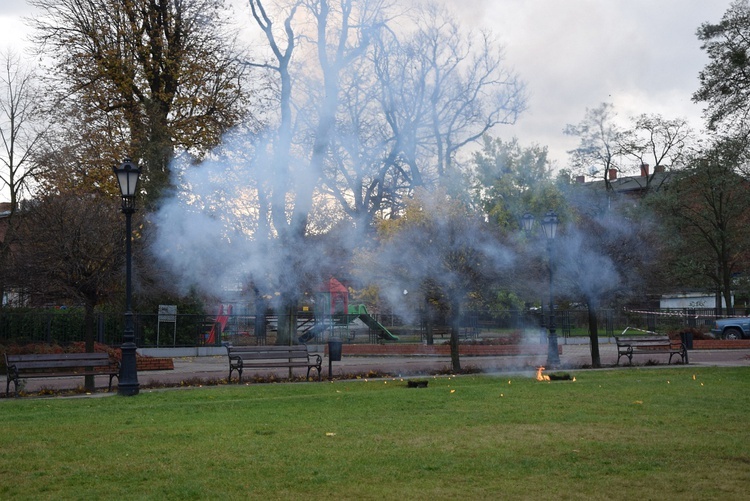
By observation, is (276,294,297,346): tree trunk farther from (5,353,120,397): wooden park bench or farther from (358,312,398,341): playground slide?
(5,353,120,397): wooden park bench

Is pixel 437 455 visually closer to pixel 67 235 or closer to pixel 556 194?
pixel 67 235

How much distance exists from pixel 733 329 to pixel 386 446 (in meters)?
32.8

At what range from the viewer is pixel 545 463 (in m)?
7.77

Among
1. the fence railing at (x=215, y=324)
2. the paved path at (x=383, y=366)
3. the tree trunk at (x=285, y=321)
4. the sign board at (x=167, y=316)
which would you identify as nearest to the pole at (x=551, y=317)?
the paved path at (x=383, y=366)

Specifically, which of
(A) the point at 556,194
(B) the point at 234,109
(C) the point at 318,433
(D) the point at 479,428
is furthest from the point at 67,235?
(A) the point at 556,194

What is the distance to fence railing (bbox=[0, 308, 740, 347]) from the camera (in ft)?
89.0

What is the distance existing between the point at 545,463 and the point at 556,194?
29297 mm

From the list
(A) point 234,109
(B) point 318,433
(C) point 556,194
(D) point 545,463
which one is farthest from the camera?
(C) point 556,194

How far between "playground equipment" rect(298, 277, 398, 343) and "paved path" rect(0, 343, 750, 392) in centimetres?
354

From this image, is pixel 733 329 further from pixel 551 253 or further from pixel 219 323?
pixel 219 323

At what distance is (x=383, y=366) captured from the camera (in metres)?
23.4

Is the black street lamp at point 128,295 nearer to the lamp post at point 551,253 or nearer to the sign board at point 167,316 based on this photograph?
the lamp post at point 551,253

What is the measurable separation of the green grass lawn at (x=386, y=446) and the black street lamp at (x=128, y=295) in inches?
29.0

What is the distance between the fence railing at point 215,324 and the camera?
27125mm
